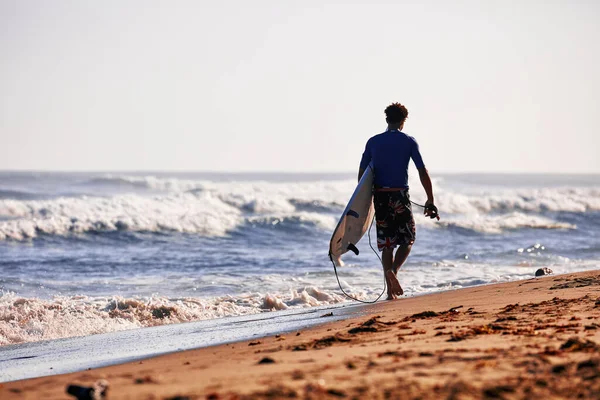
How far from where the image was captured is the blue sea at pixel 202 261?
7852 mm

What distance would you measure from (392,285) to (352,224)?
0.71 meters

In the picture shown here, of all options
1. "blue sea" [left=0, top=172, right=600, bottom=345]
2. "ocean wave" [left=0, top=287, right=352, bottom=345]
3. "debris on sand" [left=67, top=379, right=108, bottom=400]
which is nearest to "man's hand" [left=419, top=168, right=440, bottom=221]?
"blue sea" [left=0, top=172, right=600, bottom=345]

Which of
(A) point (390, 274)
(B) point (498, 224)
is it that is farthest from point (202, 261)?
(B) point (498, 224)

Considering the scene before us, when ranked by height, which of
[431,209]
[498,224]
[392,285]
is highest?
[431,209]

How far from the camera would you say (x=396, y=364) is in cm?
342

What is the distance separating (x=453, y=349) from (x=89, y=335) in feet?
12.8

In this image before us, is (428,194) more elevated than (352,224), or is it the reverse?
(428,194)

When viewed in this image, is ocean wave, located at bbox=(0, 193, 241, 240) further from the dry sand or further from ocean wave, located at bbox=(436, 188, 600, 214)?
the dry sand

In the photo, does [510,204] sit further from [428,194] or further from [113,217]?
[428,194]

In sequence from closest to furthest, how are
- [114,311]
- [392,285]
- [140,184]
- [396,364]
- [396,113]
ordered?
[396,364] < [396,113] < [392,285] < [114,311] < [140,184]

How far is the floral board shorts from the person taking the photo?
274 inches

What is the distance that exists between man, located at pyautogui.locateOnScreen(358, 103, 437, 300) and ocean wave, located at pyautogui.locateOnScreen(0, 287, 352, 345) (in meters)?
1.71

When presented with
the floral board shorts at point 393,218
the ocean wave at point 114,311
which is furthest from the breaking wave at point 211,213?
the floral board shorts at point 393,218

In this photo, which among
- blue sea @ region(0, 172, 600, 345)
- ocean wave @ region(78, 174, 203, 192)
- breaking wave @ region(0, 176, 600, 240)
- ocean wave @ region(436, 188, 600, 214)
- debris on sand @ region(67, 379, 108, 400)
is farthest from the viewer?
ocean wave @ region(78, 174, 203, 192)
